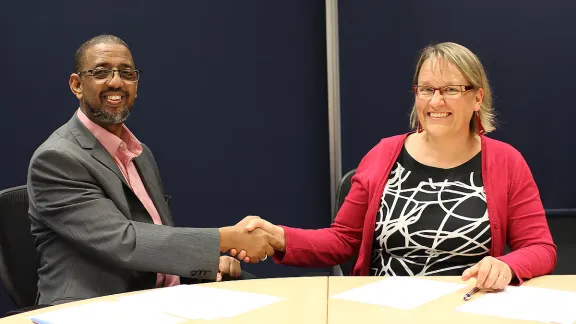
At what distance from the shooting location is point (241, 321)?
1622 millimetres

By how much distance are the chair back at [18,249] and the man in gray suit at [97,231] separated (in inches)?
2.7

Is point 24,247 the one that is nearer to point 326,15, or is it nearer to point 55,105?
point 55,105

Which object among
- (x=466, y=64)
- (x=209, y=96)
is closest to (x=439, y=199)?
(x=466, y=64)

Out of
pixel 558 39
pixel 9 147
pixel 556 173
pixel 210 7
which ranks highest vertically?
pixel 210 7

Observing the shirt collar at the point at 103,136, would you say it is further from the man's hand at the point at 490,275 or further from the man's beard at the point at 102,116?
the man's hand at the point at 490,275

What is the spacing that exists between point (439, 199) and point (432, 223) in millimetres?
96

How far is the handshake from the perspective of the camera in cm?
249

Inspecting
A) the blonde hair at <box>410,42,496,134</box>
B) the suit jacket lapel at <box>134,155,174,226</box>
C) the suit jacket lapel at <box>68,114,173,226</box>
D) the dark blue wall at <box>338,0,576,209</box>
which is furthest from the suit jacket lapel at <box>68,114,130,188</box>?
the dark blue wall at <box>338,0,576,209</box>

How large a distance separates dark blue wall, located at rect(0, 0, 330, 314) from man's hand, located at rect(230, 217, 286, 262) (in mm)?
1138

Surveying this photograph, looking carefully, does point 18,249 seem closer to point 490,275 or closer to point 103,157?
point 103,157

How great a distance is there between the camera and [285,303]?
70.1 inches

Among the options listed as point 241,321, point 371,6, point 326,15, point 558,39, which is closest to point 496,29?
point 558,39

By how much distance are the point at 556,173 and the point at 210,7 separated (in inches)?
79.5

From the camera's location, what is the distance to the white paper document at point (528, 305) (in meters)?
1.61
